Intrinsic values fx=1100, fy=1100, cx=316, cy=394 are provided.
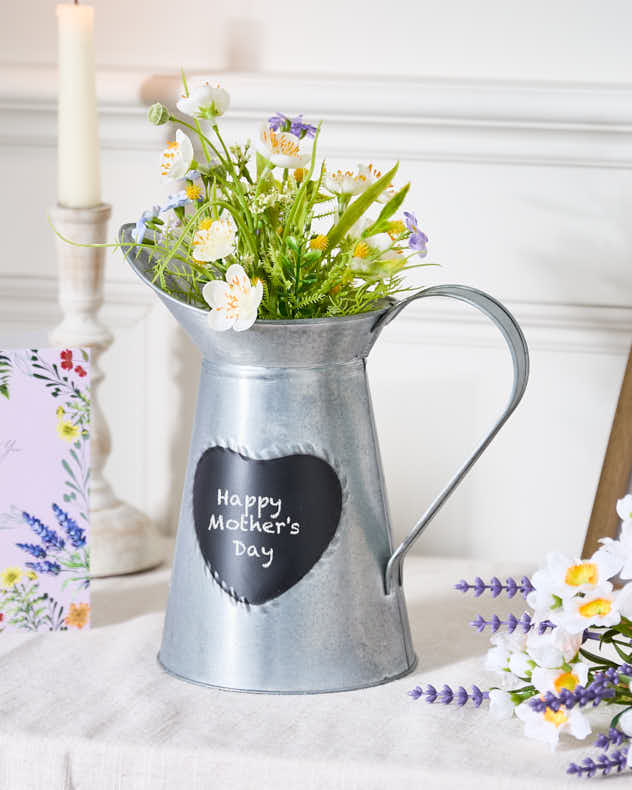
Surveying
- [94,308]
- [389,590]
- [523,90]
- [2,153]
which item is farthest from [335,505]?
[2,153]

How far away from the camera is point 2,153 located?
1.08 metres

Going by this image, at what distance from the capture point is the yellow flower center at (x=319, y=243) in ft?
2.24

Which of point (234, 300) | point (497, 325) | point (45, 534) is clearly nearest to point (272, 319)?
point (234, 300)

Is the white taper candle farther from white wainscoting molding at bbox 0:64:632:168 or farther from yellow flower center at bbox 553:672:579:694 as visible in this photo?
yellow flower center at bbox 553:672:579:694

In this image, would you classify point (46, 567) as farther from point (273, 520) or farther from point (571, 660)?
point (571, 660)

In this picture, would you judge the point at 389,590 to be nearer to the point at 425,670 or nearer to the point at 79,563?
the point at 425,670

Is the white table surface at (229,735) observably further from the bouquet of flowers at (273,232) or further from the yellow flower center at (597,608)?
the bouquet of flowers at (273,232)

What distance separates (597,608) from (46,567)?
40 centimetres

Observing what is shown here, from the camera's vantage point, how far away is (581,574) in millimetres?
626

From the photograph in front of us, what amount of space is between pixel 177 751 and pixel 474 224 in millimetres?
577

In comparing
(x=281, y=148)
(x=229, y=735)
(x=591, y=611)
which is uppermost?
(x=281, y=148)

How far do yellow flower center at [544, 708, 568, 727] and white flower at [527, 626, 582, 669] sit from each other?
0.02 m

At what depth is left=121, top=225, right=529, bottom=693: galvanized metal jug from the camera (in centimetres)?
70

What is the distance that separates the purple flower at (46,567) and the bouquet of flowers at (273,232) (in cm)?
23
